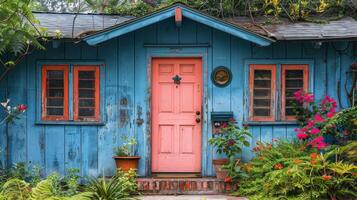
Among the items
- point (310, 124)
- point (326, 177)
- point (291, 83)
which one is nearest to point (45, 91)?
point (291, 83)

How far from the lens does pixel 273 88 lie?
364 inches

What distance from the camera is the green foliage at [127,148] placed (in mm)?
8969

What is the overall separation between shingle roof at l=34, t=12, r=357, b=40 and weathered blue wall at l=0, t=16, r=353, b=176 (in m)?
0.31

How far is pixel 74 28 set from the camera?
928 centimetres

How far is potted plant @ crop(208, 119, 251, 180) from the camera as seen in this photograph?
8.59 m

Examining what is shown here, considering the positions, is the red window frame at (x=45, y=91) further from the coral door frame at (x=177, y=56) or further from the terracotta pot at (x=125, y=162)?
the coral door frame at (x=177, y=56)

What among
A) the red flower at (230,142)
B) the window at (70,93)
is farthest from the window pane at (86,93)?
the red flower at (230,142)

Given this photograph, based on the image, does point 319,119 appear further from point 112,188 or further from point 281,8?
point 112,188

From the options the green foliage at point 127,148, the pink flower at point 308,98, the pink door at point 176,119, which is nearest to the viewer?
the pink flower at point 308,98

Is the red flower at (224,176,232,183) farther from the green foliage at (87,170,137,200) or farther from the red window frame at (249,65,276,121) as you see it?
the green foliage at (87,170,137,200)

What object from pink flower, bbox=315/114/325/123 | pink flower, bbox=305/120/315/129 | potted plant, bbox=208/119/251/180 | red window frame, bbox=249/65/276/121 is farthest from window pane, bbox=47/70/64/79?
pink flower, bbox=315/114/325/123

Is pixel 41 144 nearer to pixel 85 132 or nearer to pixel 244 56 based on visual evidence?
pixel 85 132

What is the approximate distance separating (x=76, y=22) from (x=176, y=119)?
276 centimetres

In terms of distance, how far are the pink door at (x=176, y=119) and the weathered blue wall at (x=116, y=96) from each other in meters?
0.18
